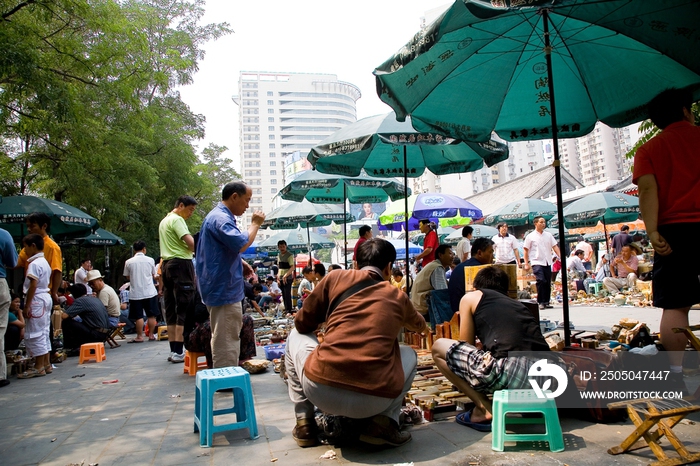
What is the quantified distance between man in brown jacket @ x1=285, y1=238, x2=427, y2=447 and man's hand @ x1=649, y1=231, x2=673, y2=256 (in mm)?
1661

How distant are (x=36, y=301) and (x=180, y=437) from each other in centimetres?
381

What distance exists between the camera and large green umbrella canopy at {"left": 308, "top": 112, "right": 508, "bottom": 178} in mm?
6133

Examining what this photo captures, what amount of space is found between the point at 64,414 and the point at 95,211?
12.4m

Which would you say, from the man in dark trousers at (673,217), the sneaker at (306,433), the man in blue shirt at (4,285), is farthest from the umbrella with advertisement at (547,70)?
the man in blue shirt at (4,285)

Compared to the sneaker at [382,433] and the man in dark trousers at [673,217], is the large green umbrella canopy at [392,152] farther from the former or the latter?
the sneaker at [382,433]

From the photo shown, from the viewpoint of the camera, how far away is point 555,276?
16.1m

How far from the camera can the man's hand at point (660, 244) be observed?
10.8 ft

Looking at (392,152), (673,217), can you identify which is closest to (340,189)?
(392,152)

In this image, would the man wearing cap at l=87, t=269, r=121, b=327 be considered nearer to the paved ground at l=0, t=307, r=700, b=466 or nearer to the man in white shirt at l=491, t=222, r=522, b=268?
the paved ground at l=0, t=307, r=700, b=466

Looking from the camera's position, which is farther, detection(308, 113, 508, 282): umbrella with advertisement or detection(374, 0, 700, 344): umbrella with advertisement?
detection(308, 113, 508, 282): umbrella with advertisement

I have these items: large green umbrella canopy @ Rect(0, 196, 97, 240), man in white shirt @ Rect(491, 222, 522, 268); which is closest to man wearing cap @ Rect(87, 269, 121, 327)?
large green umbrella canopy @ Rect(0, 196, 97, 240)

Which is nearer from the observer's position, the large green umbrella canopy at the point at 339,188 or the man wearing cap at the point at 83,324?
the man wearing cap at the point at 83,324

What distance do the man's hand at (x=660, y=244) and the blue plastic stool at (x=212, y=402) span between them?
2.88m

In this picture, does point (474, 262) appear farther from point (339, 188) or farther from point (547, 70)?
point (339, 188)
